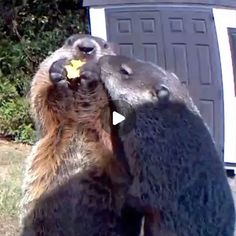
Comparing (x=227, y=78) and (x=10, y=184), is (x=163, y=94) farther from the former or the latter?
(x=10, y=184)

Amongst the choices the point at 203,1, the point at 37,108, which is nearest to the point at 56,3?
the point at 203,1

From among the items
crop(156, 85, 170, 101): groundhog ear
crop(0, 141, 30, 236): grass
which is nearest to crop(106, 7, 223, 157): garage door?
crop(0, 141, 30, 236): grass

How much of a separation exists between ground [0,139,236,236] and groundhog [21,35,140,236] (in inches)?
Result: 36.9

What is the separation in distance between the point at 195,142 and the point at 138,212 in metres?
0.33

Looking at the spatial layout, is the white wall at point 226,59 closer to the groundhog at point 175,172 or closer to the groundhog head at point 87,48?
the groundhog head at point 87,48

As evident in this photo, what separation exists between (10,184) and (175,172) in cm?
433

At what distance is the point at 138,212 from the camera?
3.58m

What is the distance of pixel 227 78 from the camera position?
208 inches

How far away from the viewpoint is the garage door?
5.29 meters

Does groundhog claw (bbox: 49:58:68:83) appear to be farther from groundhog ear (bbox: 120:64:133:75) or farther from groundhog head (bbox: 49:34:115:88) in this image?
groundhog ear (bbox: 120:64:133:75)

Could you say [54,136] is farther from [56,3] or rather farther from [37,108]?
[56,3]

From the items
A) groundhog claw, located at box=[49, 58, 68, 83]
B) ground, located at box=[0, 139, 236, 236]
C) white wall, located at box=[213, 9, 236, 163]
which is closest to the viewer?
groundhog claw, located at box=[49, 58, 68, 83]

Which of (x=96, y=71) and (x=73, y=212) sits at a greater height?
(x=96, y=71)

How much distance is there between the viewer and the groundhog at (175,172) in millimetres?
3516
